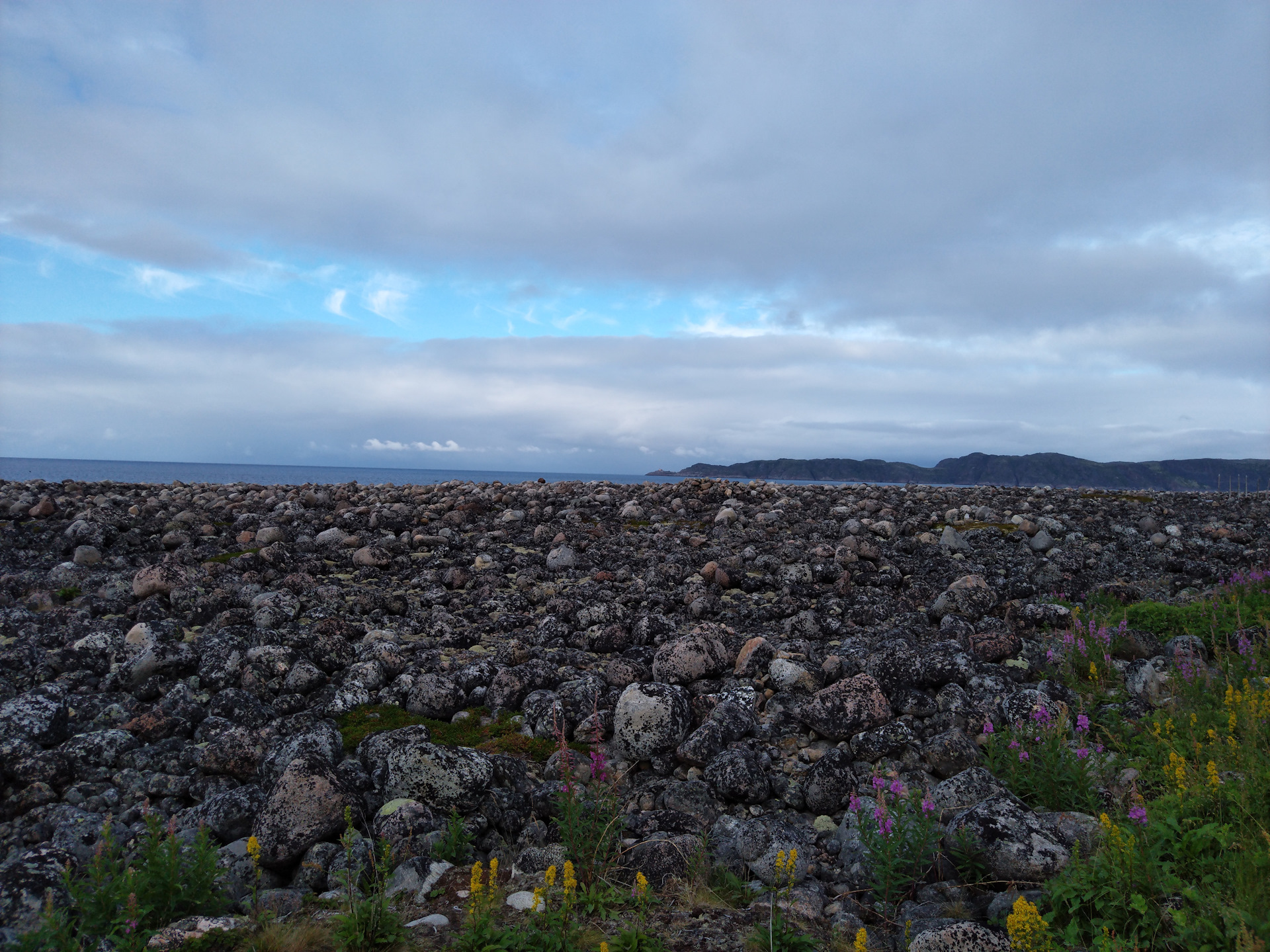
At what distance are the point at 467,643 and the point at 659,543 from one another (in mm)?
5725

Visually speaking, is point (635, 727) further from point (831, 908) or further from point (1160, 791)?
A: point (1160, 791)

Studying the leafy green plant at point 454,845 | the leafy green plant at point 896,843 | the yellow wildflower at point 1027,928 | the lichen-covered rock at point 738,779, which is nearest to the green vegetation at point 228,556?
the leafy green plant at point 454,845

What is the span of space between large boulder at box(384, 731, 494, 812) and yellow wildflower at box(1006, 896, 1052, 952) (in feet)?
12.3

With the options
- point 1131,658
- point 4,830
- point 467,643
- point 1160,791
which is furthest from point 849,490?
point 4,830

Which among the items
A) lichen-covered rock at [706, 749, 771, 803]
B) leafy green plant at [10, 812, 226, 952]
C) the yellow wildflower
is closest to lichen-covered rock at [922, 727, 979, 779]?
lichen-covered rock at [706, 749, 771, 803]

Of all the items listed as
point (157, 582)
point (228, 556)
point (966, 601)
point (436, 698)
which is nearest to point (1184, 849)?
point (966, 601)

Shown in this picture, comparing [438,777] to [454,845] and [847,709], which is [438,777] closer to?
[454,845]

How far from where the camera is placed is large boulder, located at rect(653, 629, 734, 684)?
24.6 feet

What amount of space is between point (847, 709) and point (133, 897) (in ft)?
17.9

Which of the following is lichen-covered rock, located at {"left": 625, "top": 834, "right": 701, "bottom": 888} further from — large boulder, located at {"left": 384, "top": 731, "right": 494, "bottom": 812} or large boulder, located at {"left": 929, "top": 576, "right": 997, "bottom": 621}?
large boulder, located at {"left": 929, "top": 576, "right": 997, "bottom": 621}

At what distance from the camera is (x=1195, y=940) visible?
3.25 meters

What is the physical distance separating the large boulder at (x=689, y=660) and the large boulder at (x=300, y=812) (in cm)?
340

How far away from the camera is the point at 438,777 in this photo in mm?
5355

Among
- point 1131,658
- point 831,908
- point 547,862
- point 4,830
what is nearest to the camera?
point 831,908
